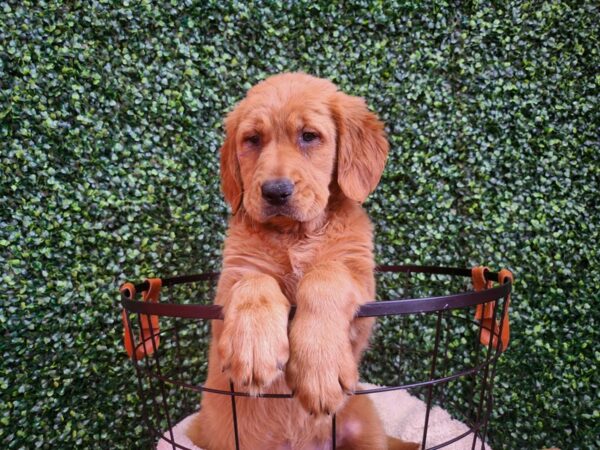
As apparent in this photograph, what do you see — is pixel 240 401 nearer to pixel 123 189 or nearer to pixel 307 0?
pixel 123 189

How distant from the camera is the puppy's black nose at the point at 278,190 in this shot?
1.36 m

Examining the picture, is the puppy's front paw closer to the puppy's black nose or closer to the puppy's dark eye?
the puppy's black nose

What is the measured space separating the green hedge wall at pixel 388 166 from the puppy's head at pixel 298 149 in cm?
56

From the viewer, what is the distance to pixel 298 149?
1.57 m

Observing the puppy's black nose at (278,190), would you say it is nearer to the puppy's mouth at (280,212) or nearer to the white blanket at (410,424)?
the puppy's mouth at (280,212)

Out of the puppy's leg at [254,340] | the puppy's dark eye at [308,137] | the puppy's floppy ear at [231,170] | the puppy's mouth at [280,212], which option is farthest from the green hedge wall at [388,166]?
the puppy's leg at [254,340]

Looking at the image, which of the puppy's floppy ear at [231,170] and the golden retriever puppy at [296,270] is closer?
the golden retriever puppy at [296,270]

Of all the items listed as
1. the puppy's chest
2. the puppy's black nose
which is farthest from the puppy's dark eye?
the puppy's chest

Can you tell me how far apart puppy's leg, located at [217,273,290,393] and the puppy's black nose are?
0.38 meters

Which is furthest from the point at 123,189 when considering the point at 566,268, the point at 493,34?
the point at 566,268

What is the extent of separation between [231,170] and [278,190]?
16.8 inches

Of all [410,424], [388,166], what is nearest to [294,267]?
[410,424]

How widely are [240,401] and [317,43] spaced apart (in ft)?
5.48

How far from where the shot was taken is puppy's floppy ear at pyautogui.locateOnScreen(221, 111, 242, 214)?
67.6 inches
